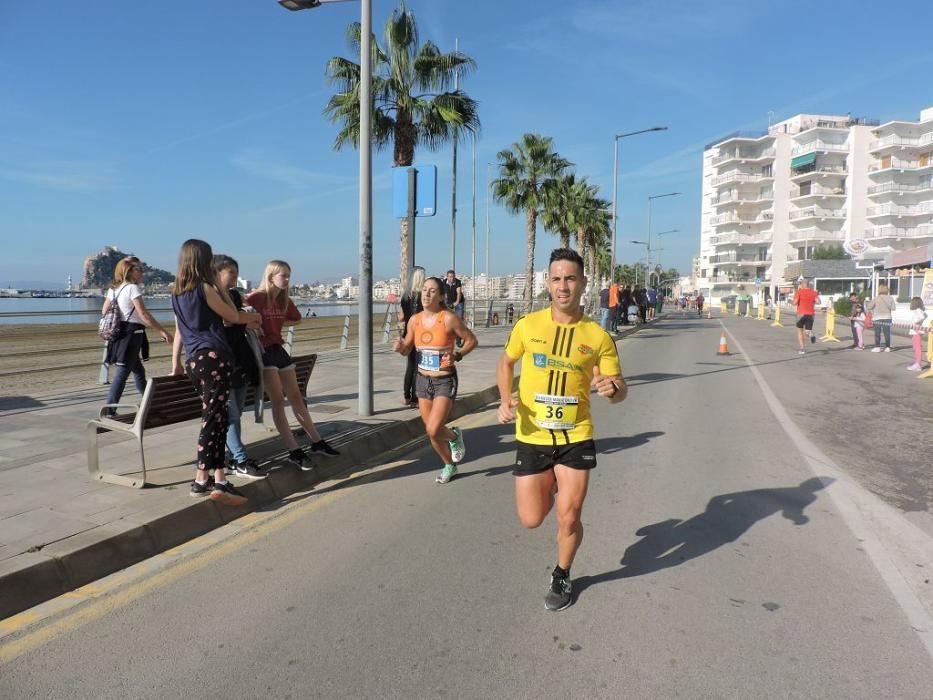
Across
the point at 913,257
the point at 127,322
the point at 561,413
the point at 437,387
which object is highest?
the point at 913,257

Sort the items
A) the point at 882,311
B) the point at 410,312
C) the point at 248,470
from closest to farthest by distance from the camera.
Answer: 1. the point at 248,470
2. the point at 410,312
3. the point at 882,311

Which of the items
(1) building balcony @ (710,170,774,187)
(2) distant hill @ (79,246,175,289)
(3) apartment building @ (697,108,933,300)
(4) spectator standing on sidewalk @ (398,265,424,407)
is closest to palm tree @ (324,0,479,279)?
(4) spectator standing on sidewalk @ (398,265,424,407)

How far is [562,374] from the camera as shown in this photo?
3.35 meters

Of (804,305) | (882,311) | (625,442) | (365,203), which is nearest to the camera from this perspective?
(625,442)

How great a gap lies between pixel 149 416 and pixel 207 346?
2.80 feet

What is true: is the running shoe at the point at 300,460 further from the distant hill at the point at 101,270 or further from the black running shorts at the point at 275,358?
the distant hill at the point at 101,270

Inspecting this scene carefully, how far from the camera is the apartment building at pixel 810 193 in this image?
269ft

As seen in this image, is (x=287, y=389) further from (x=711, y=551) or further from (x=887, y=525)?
(x=887, y=525)

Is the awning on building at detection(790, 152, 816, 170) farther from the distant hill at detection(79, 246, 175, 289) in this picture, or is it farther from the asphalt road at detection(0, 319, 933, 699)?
the asphalt road at detection(0, 319, 933, 699)

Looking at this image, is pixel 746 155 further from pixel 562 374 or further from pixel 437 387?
pixel 562 374

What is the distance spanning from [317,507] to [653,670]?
2.97m

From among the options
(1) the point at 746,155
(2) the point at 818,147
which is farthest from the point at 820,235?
(1) the point at 746,155

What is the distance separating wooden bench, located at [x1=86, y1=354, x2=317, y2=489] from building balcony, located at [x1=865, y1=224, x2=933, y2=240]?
93.0 metres

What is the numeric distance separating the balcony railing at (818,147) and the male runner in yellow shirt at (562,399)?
96.9m
